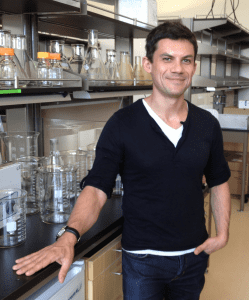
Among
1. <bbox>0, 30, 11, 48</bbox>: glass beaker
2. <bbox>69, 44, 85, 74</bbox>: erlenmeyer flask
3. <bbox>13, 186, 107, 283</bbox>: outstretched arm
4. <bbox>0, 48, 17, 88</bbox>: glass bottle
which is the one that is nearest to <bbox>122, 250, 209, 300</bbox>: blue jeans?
<bbox>13, 186, 107, 283</bbox>: outstretched arm

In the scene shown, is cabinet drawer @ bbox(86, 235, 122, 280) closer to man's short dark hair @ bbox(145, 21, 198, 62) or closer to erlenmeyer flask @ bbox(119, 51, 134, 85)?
man's short dark hair @ bbox(145, 21, 198, 62)

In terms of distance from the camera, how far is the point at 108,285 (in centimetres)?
158

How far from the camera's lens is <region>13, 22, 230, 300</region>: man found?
4.64 feet

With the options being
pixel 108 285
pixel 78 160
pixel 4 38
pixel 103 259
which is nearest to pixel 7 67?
pixel 4 38

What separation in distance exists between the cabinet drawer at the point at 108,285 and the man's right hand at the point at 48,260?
0.38 meters

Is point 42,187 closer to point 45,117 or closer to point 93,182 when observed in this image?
point 93,182

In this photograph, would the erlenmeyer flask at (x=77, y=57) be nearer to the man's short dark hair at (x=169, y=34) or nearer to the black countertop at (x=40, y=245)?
the man's short dark hair at (x=169, y=34)

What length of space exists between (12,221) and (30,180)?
42 centimetres

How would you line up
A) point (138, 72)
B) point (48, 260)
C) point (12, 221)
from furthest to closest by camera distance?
point (138, 72)
point (12, 221)
point (48, 260)

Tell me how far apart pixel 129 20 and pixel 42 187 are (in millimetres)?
1481

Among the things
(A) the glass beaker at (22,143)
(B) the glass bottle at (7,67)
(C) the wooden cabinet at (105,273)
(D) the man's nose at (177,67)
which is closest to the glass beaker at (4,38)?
(B) the glass bottle at (7,67)

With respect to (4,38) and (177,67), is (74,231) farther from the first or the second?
(4,38)

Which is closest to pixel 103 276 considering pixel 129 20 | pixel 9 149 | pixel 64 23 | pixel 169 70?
pixel 9 149

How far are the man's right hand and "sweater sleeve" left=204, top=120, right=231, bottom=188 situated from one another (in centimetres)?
76
